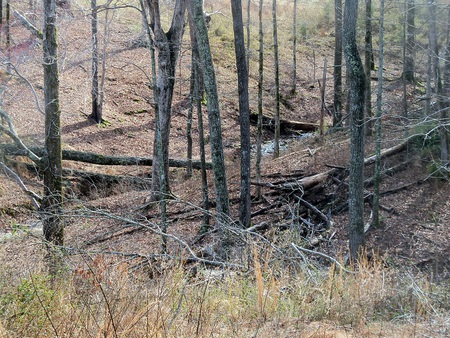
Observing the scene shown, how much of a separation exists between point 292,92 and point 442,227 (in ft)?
67.1

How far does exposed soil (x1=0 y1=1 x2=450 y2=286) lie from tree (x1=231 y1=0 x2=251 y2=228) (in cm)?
161

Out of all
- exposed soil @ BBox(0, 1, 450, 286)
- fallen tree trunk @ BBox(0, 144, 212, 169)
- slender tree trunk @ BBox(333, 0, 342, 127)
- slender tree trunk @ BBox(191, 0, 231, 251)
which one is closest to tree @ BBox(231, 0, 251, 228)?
exposed soil @ BBox(0, 1, 450, 286)

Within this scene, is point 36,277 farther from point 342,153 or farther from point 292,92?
point 292,92

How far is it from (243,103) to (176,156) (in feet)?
38.8

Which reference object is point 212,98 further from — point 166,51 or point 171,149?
point 171,149

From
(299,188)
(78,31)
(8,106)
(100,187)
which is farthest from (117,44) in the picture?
(299,188)

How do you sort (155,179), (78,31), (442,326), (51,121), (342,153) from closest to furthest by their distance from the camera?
(442,326), (51,121), (155,179), (342,153), (78,31)

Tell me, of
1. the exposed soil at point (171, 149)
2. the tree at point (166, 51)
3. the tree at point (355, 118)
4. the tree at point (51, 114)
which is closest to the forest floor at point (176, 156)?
the exposed soil at point (171, 149)

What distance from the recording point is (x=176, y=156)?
2555 cm

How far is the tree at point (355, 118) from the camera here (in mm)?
10898

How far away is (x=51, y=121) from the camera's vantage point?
10953 millimetres

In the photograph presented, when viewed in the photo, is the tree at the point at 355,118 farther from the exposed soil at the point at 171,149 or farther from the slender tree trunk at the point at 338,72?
the slender tree trunk at the point at 338,72

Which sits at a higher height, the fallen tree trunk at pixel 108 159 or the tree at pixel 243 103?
the tree at pixel 243 103

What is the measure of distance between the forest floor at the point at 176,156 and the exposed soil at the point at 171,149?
54 millimetres
